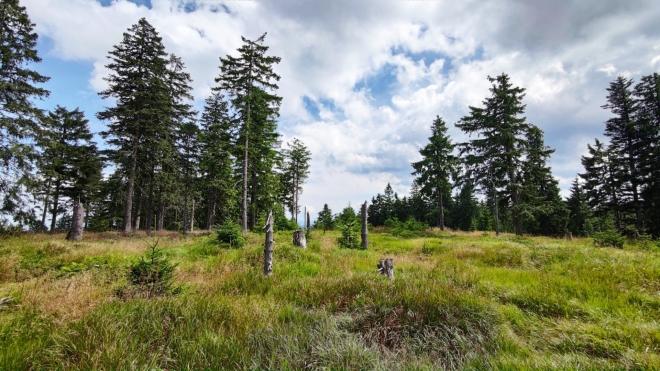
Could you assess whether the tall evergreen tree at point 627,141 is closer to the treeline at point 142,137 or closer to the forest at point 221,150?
the forest at point 221,150

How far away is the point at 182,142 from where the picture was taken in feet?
81.1

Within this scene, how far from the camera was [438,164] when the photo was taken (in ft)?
91.7

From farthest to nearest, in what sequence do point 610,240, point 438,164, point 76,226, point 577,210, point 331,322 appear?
1. point 577,210
2. point 438,164
3. point 76,226
4. point 610,240
5. point 331,322

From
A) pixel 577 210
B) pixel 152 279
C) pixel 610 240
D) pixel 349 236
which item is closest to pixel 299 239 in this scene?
pixel 349 236

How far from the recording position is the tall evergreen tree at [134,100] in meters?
18.1

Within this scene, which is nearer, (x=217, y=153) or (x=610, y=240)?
(x=610, y=240)

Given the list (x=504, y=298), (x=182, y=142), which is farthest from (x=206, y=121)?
(x=504, y=298)

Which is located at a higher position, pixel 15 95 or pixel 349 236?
pixel 15 95

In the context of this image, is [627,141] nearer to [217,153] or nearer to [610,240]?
[610,240]

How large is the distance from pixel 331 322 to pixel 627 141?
109ft

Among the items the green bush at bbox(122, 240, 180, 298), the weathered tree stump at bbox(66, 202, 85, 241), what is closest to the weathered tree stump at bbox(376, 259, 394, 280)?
the green bush at bbox(122, 240, 180, 298)

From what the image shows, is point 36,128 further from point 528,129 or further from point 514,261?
point 528,129

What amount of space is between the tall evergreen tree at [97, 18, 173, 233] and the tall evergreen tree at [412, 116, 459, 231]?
25526mm

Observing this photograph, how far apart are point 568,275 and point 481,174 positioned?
17.7 m
